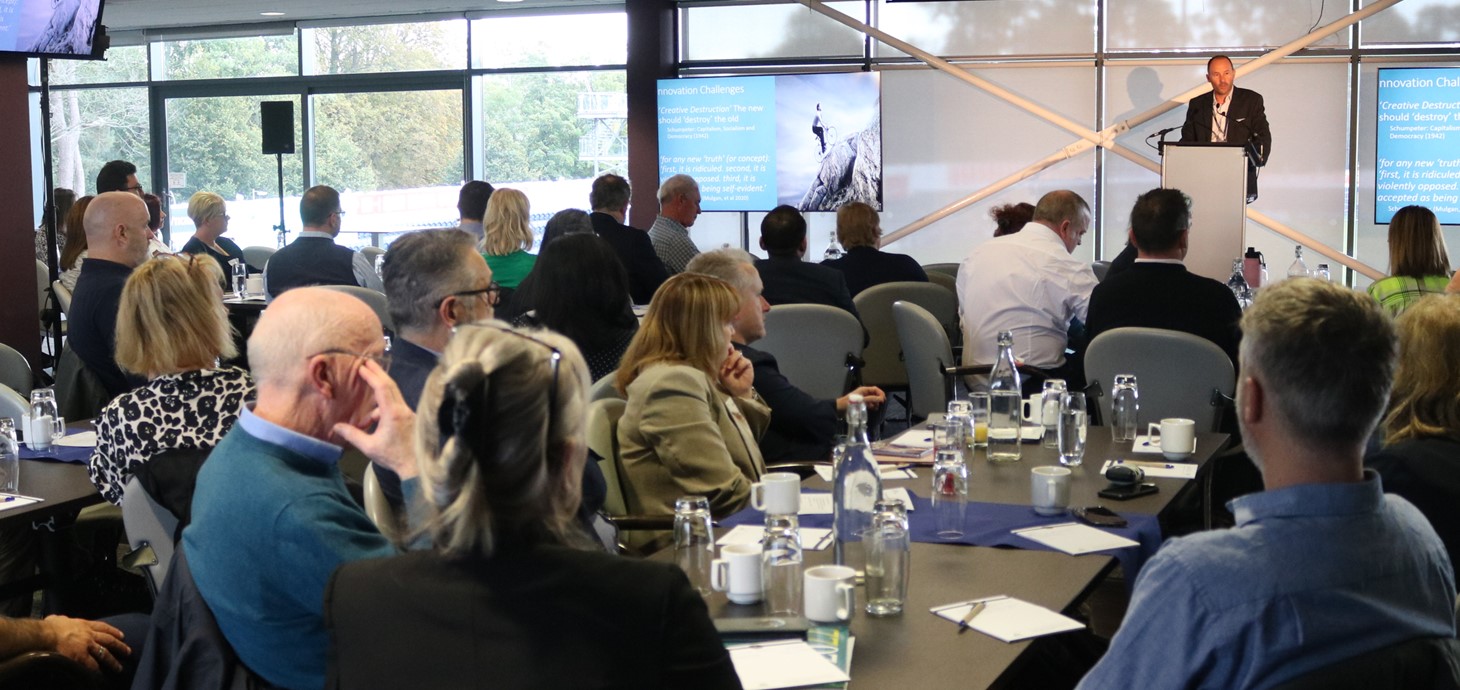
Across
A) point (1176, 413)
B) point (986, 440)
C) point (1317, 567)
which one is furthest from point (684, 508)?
point (1176, 413)

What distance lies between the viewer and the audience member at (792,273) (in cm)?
661

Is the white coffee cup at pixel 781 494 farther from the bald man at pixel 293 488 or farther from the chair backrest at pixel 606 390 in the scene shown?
the chair backrest at pixel 606 390

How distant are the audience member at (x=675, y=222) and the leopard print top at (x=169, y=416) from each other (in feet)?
17.3

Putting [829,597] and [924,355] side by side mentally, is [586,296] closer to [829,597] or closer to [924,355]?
[924,355]

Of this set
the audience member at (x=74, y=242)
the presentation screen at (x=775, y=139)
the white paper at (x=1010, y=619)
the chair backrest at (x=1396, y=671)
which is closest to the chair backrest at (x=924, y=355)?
the white paper at (x=1010, y=619)

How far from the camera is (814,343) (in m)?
6.27

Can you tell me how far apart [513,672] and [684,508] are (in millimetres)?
870

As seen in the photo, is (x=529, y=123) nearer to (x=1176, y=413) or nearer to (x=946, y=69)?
(x=946, y=69)

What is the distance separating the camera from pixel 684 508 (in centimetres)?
246

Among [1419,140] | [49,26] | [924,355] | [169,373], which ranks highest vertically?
[49,26]

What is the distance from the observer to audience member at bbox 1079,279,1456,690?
1.64 m

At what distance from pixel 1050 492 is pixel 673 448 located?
0.93 m

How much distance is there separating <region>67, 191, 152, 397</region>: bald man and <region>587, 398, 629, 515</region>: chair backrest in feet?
7.51

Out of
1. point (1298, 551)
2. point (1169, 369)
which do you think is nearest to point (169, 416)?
point (1298, 551)
